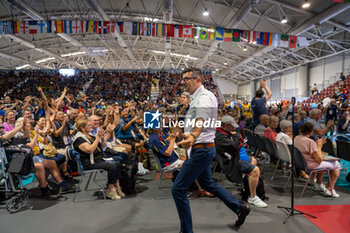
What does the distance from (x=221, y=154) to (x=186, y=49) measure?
19.9m

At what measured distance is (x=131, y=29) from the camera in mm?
10477

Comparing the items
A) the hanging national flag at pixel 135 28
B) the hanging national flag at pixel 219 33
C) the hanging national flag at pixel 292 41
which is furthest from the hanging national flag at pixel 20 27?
the hanging national flag at pixel 292 41

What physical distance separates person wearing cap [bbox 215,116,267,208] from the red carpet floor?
1.98ft

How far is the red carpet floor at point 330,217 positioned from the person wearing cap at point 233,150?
1.98ft

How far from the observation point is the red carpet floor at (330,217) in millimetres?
2473

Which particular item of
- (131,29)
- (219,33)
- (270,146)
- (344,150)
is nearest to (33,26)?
(131,29)

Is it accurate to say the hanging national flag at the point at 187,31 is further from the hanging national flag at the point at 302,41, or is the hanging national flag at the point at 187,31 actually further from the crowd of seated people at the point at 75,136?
the hanging national flag at the point at 302,41

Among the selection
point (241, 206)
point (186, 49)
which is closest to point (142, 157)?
point (241, 206)

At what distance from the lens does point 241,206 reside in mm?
2361

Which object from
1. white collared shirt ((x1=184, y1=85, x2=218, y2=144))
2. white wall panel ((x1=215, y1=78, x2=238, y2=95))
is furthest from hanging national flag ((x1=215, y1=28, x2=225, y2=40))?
white wall panel ((x1=215, y1=78, x2=238, y2=95))

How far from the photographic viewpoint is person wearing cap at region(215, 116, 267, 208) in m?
2.94

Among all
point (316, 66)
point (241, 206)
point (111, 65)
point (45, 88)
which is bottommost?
point (241, 206)

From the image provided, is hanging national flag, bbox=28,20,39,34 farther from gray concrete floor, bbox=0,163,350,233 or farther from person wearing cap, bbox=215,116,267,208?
person wearing cap, bbox=215,116,267,208

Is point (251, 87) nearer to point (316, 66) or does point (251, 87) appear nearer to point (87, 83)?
point (316, 66)
